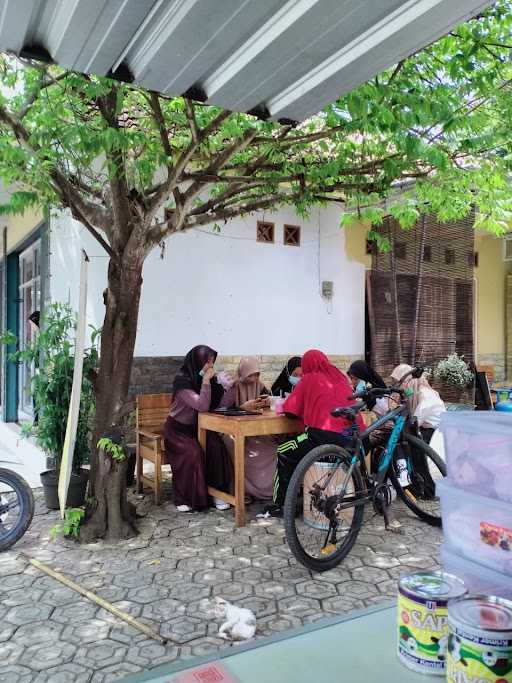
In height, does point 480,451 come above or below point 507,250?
below

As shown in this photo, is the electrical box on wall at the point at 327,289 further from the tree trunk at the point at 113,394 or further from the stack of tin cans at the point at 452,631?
the stack of tin cans at the point at 452,631

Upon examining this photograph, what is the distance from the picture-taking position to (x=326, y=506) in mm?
3498

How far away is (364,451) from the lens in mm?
3951

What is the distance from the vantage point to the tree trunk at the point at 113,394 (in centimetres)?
405

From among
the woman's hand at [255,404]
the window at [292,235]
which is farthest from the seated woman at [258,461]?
the window at [292,235]

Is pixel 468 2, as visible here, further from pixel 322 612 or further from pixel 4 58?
pixel 4 58

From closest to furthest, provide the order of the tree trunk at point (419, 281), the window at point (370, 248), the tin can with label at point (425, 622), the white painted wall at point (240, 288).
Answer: the tin can with label at point (425, 622), the white painted wall at point (240, 288), the window at point (370, 248), the tree trunk at point (419, 281)

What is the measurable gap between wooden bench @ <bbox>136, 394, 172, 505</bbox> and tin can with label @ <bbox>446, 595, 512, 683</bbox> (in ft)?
12.5

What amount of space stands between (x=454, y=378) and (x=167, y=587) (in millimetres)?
6813

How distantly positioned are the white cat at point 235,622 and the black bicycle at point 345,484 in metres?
0.56

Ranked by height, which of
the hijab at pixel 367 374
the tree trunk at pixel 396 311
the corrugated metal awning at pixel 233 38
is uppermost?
the corrugated metal awning at pixel 233 38

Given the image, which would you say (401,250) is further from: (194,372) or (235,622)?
(235,622)

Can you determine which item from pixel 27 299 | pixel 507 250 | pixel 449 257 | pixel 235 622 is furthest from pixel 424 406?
pixel 507 250

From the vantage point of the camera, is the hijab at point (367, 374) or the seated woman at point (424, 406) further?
the seated woman at point (424, 406)
